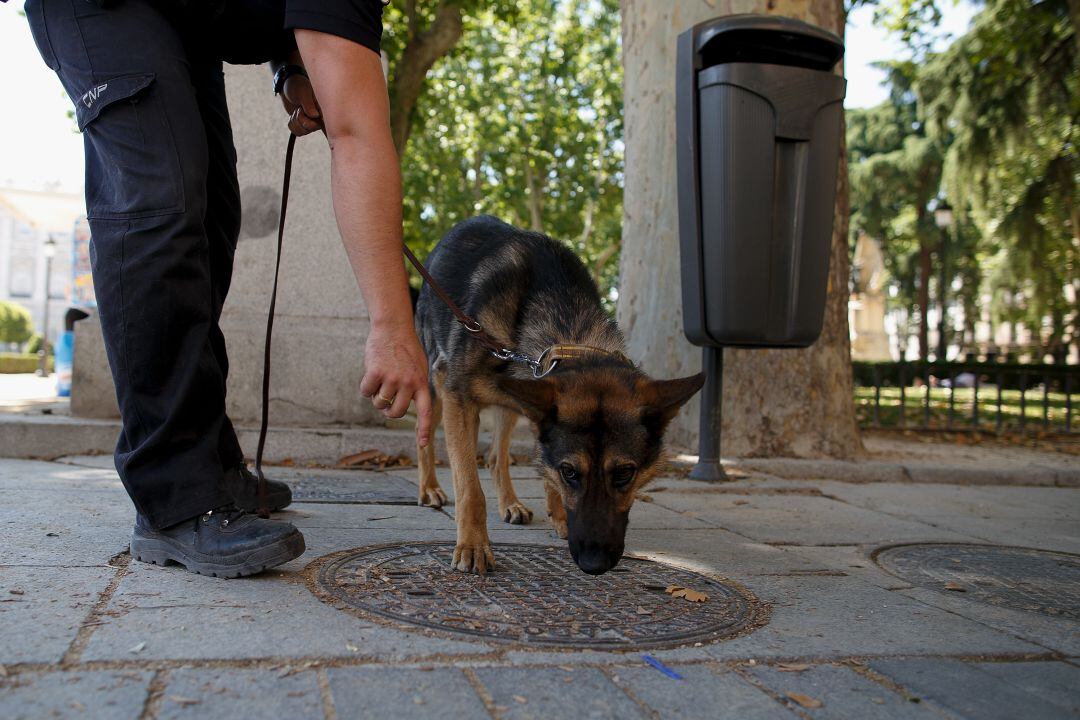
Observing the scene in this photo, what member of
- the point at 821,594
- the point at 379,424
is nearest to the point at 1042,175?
the point at 379,424

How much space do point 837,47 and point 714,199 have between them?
3.98ft

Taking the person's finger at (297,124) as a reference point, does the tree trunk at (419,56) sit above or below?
above

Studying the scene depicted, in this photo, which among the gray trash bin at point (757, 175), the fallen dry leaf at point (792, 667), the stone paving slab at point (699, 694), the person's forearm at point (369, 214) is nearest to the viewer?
the stone paving slab at point (699, 694)

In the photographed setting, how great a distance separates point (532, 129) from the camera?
26484mm

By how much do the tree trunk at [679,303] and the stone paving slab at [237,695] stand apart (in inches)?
195

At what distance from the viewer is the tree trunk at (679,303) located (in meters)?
6.45

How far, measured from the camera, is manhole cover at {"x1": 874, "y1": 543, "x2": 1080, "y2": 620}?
303 centimetres

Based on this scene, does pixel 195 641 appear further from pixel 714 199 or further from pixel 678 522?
pixel 714 199

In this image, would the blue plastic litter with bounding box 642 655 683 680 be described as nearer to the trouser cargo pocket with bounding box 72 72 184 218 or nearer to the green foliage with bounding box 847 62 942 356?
the trouser cargo pocket with bounding box 72 72 184 218

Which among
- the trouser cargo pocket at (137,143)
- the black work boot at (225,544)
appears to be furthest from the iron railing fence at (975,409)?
the trouser cargo pocket at (137,143)

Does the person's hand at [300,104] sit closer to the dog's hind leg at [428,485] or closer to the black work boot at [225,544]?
the black work boot at [225,544]

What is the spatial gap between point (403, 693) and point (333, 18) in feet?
5.75

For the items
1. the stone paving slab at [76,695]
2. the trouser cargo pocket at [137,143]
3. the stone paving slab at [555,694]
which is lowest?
the stone paving slab at [555,694]

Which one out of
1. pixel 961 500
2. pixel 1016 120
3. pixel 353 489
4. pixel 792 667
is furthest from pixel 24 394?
pixel 1016 120
